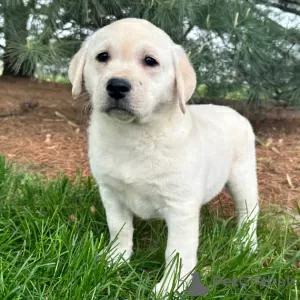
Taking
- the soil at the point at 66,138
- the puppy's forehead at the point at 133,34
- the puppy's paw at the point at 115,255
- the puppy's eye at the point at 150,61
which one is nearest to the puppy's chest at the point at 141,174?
the puppy's paw at the point at 115,255

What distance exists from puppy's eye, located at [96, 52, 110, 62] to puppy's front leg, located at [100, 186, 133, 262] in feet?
2.26

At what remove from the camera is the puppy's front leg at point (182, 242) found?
7.34 feet

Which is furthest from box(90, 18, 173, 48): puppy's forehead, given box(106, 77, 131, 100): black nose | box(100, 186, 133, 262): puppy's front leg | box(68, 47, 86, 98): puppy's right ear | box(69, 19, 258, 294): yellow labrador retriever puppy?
box(100, 186, 133, 262): puppy's front leg

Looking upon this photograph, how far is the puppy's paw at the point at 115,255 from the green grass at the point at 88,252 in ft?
0.13

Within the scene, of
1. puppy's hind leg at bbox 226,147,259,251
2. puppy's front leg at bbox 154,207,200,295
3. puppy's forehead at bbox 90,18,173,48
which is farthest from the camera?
puppy's hind leg at bbox 226,147,259,251

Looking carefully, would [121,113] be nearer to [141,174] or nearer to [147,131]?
[147,131]

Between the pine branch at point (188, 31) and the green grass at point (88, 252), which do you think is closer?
the green grass at point (88, 252)

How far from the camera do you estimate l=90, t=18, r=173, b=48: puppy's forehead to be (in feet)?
6.98

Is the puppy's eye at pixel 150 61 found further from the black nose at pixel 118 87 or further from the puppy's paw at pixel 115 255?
the puppy's paw at pixel 115 255

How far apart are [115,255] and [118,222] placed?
0.66 ft

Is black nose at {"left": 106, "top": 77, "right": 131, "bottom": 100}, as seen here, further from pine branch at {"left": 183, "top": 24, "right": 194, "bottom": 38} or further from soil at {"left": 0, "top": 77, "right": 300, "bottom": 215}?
pine branch at {"left": 183, "top": 24, "right": 194, "bottom": 38}

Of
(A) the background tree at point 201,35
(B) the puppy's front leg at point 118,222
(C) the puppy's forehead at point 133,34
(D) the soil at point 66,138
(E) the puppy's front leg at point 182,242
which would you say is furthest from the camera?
(A) the background tree at point 201,35

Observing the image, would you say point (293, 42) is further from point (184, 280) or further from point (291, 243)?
point (184, 280)

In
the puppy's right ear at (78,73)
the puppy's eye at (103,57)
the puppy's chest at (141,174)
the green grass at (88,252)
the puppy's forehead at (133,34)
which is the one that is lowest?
the green grass at (88,252)
